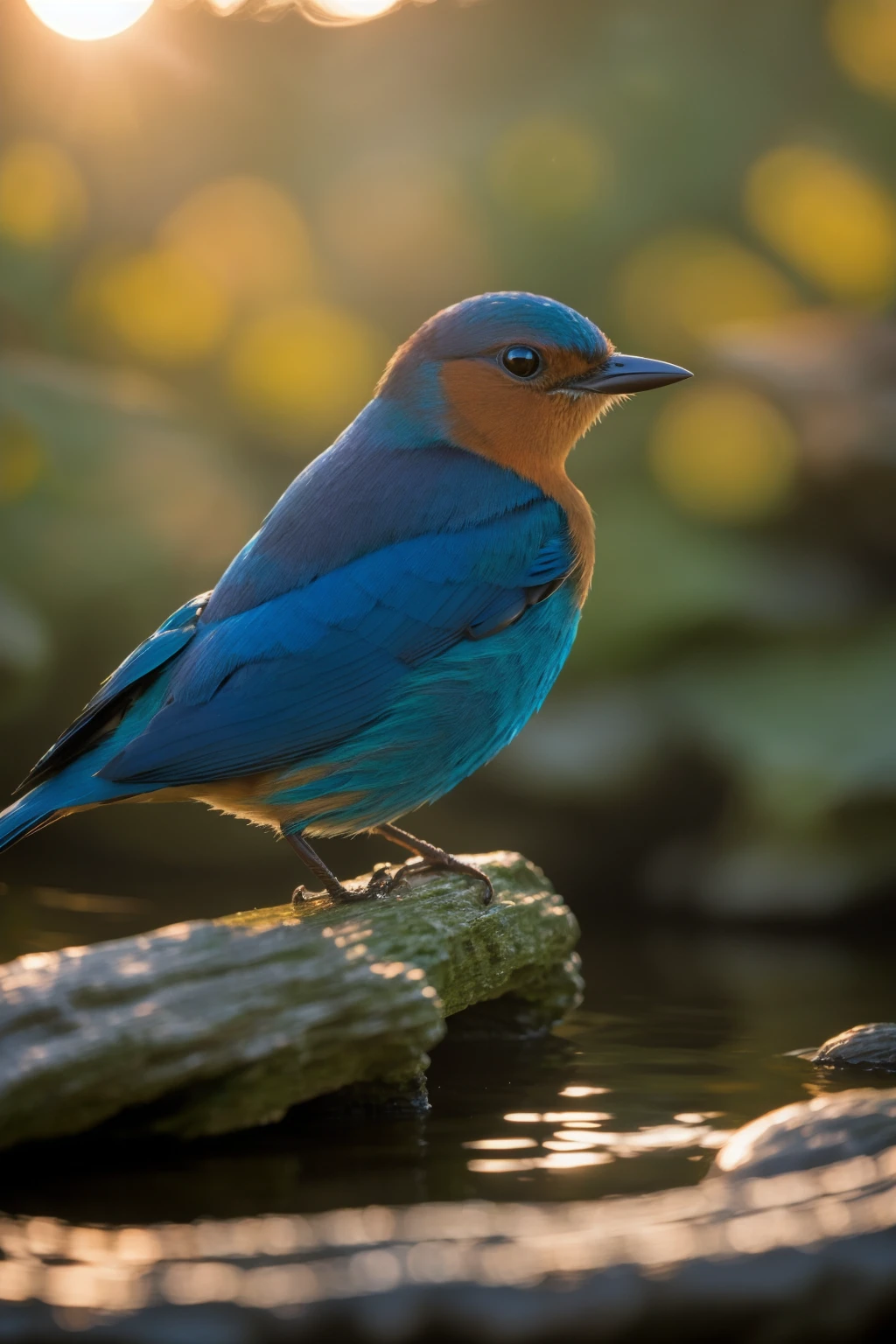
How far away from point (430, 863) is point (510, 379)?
4.66ft

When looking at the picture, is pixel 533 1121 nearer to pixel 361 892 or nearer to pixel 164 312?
pixel 361 892

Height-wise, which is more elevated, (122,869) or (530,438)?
(530,438)

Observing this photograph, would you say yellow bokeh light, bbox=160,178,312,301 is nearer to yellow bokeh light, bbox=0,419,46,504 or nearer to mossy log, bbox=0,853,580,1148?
yellow bokeh light, bbox=0,419,46,504

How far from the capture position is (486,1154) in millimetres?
3244

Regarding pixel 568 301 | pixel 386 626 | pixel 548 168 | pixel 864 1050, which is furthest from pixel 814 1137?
pixel 548 168

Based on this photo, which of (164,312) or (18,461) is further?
(164,312)

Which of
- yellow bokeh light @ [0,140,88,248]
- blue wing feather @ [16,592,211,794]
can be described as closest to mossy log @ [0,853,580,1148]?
blue wing feather @ [16,592,211,794]

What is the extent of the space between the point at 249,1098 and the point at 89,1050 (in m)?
0.40

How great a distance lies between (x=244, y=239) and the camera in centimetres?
1038

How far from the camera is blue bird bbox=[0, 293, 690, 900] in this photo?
12.9ft

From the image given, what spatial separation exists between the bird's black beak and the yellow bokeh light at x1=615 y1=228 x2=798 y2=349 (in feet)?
18.1

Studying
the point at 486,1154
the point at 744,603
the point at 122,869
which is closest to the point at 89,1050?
the point at 486,1154

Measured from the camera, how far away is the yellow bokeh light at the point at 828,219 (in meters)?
10.4

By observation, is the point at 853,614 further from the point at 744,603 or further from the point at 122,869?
the point at 122,869
